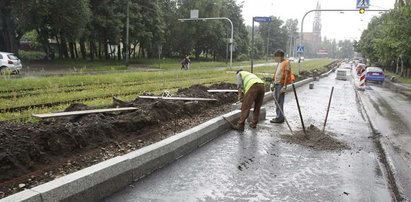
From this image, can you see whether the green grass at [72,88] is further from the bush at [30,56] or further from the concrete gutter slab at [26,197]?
the bush at [30,56]

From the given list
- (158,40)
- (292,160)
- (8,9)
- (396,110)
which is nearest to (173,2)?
(158,40)

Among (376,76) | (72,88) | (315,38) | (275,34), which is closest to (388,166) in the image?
(72,88)

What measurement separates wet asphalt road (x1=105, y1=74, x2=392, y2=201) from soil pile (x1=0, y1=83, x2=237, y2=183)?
1.13 metres

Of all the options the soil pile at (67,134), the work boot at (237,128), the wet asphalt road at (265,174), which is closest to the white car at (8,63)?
the soil pile at (67,134)

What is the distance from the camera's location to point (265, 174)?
4785 mm

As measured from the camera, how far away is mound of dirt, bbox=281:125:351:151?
248 inches

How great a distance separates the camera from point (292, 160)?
5.47m

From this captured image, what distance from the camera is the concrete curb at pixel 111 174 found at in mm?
3154

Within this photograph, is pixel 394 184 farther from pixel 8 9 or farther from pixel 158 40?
pixel 158 40

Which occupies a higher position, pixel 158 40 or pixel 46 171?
pixel 158 40

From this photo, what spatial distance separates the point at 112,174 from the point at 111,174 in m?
0.02

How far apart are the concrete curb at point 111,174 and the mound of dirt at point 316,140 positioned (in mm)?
2164

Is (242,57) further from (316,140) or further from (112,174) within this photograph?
(112,174)

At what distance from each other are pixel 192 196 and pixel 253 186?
880mm
